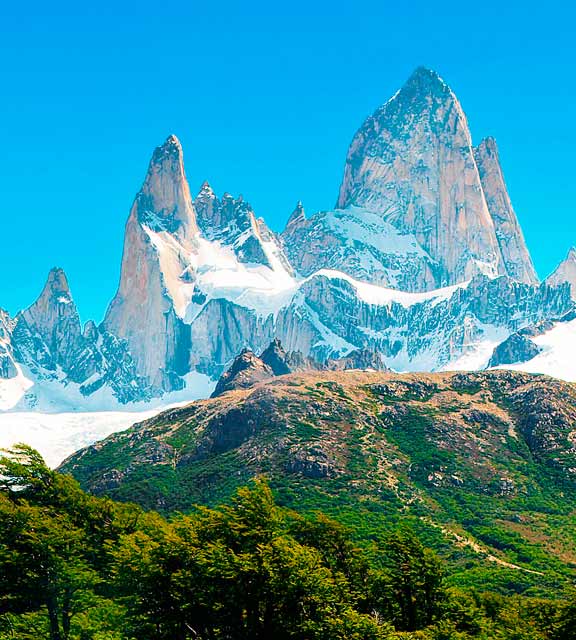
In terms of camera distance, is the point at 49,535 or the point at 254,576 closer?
the point at 254,576

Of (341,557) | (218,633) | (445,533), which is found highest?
(445,533)

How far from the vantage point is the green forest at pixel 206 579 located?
59.1 m

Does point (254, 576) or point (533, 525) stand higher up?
point (533, 525)

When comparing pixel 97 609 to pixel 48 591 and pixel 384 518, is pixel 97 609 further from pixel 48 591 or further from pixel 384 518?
pixel 384 518

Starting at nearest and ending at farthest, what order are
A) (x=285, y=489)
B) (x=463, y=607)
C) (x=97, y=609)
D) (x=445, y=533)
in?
1. (x=97, y=609)
2. (x=463, y=607)
3. (x=445, y=533)
4. (x=285, y=489)

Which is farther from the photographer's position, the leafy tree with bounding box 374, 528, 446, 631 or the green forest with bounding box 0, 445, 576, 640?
the leafy tree with bounding box 374, 528, 446, 631

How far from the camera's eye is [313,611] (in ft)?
194

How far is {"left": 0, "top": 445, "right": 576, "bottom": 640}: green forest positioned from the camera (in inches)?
2327

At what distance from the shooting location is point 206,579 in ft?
196

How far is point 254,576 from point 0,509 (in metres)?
19.9

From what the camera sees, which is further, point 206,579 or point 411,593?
point 411,593

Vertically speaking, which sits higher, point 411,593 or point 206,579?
point 411,593

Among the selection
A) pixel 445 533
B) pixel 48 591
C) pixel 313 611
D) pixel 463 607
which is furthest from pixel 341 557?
pixel 445 533

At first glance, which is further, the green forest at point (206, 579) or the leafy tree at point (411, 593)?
the leafy tree at point (411, 593)
